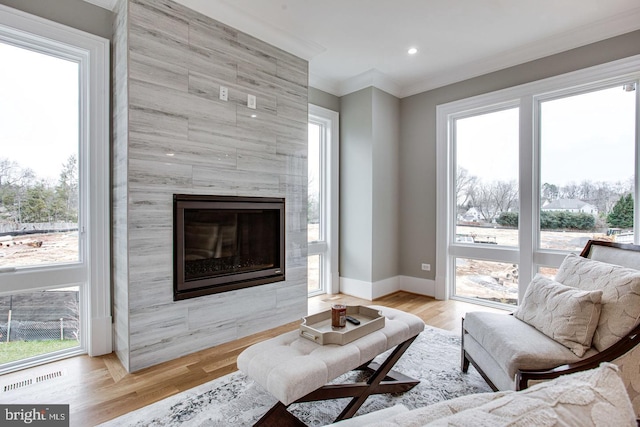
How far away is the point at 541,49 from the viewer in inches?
133

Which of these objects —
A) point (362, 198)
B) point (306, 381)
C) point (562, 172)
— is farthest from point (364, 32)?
point (306, 381)

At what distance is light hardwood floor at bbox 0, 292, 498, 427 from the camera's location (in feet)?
6.31

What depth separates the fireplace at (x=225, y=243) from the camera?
2561 mm

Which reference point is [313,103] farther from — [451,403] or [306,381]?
[451,403]

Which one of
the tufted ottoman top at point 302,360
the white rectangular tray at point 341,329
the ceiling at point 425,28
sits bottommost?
the tufted ottoman top at point 302,360

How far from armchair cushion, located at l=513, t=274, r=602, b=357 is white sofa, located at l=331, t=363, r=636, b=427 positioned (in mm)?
1268

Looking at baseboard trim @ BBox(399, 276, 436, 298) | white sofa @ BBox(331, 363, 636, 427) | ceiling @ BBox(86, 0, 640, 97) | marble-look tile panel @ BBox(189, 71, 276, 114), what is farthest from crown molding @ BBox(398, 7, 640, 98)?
white sofa @ BBox(331, 363, 636, 427)

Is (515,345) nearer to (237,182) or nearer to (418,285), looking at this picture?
(237,182)

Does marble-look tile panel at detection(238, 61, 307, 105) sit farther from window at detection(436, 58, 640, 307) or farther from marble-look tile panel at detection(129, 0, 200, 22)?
window at detection(436, 58, 640, 307)

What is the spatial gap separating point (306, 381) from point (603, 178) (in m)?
3.52

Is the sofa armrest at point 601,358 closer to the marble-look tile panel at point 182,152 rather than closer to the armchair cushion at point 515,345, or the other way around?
the armchair cushion at point 515,345

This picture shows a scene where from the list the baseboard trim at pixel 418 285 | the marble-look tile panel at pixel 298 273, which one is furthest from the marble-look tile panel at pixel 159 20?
the baseboard trim at pixel 418 285

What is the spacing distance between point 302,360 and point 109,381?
1.56 meters

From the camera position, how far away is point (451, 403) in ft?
2.13
